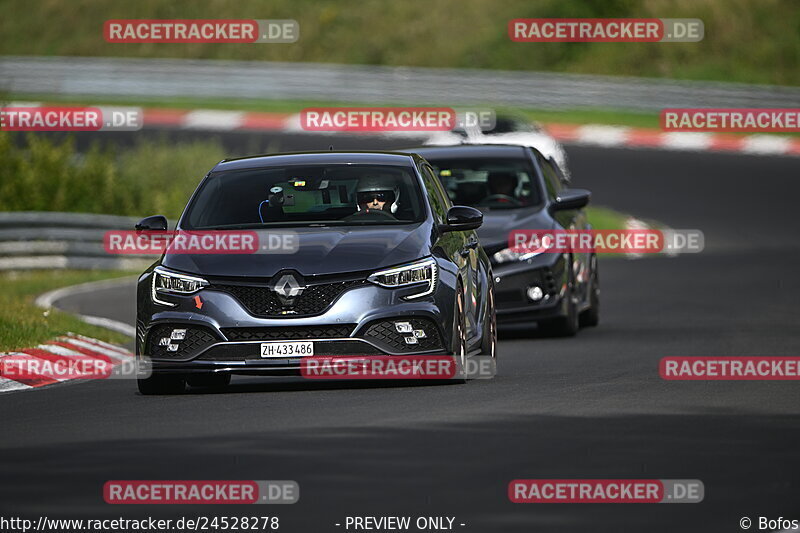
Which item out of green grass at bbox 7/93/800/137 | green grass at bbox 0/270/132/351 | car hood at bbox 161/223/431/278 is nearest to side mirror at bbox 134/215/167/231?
car hood at bbox 161/223/431/278

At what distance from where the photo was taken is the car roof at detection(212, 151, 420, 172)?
44.6ft

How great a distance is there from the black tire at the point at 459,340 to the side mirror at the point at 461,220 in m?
0.53

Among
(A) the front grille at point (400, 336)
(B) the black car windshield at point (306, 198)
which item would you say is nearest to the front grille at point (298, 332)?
(A) the front grille at point (400, 336)

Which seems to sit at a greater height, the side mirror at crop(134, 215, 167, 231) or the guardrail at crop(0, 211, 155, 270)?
the guardrail at crop(0, 211, 155, 270)

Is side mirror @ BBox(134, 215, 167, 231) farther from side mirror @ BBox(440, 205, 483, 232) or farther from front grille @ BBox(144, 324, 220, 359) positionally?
side mirror @ BBox(440, 205, 483, 232)

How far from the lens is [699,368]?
46.4 feet

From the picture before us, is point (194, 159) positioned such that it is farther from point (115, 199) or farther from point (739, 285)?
point (739, 285)

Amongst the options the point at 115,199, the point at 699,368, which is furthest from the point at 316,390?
the point at 115,199

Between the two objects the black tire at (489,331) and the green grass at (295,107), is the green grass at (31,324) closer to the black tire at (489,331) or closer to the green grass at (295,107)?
the black tire at (489,331)

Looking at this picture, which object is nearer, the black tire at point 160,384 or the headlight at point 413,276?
the headlight at point 413,276

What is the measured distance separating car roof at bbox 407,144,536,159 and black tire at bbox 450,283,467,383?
566 centimetres

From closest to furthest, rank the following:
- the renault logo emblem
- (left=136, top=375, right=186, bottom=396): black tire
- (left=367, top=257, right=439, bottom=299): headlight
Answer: the renault logo emblem < (left=367, top=257, right=439, bottom=299): headlight < (left=136, top=375, right=186, bottom=396): black tire

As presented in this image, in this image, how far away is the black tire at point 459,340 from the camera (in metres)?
12.5

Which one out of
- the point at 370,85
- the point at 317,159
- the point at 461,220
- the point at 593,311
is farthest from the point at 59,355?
the point at 370,85
